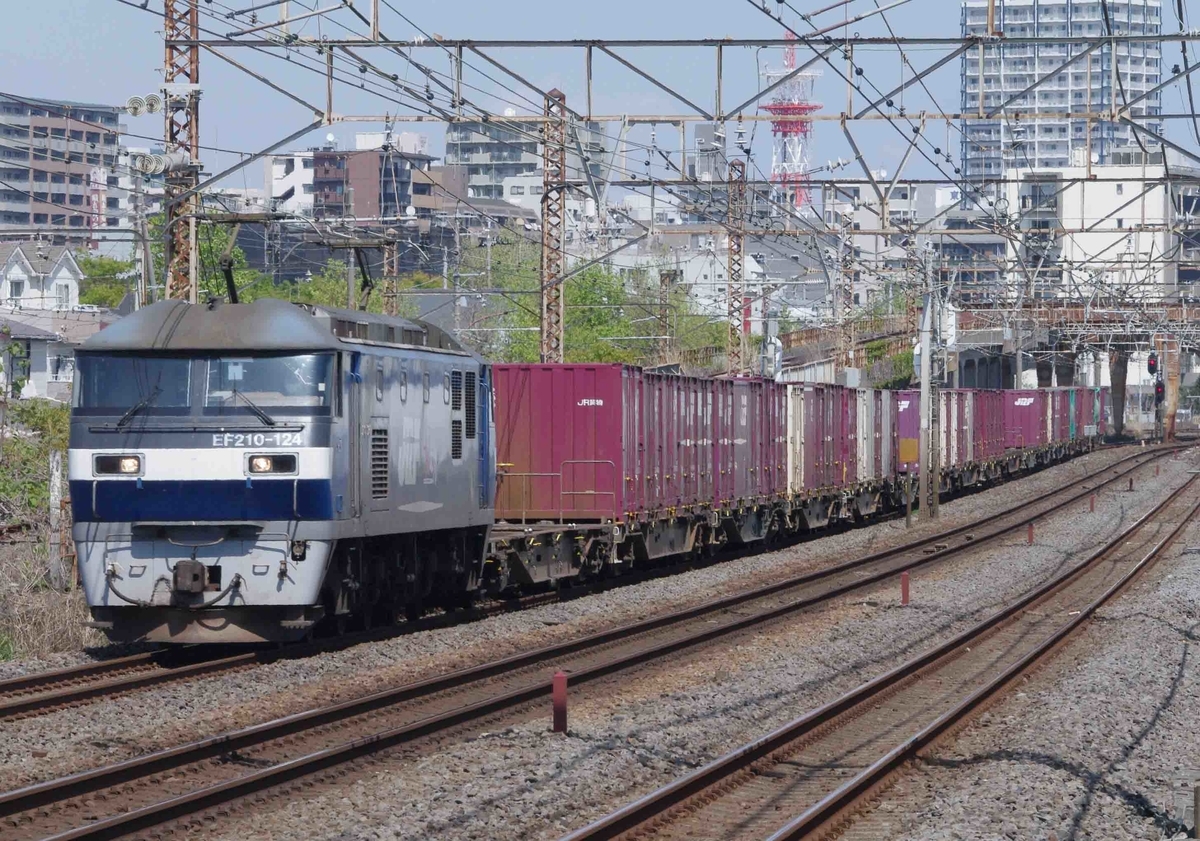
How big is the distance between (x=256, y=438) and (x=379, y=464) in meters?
1.53

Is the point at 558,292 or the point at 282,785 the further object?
the point at 558,292

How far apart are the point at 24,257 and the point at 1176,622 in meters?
78.7

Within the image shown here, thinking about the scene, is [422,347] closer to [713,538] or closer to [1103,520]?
[713,538]

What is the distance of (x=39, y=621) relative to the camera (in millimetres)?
17141

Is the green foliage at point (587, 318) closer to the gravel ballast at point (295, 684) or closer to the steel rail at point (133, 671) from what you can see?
the gravel ballast at point (295, 684)

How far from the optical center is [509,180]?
16062 centimetres

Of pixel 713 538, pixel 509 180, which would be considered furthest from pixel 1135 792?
pixel 509 180

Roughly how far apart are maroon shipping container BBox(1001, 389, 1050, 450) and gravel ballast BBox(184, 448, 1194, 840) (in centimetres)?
3642

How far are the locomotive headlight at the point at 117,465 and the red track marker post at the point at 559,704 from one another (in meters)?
4.64

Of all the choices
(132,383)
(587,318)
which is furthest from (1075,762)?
(587,318)

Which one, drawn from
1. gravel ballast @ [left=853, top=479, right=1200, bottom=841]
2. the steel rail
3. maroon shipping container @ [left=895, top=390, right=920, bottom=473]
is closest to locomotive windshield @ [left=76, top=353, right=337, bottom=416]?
the steel rail

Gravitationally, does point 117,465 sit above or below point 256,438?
below

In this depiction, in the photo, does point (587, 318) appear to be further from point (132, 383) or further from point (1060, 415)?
point (132, 383)

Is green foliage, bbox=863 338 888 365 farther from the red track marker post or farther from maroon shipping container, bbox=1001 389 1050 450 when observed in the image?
the red track marker post
